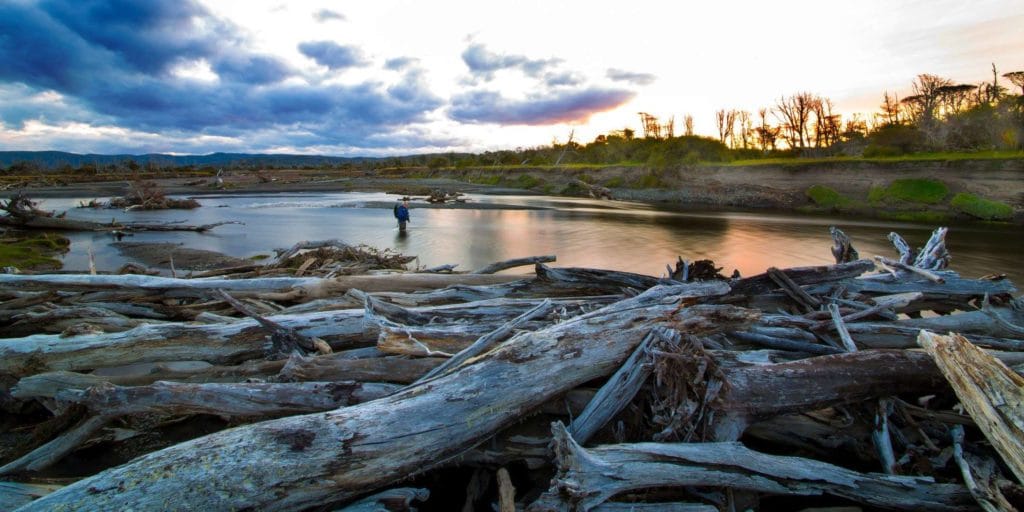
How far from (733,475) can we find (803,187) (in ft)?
128

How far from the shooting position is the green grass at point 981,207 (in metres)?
24.5

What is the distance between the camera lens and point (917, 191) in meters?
28.9

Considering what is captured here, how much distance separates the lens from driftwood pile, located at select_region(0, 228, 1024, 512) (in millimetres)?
2365

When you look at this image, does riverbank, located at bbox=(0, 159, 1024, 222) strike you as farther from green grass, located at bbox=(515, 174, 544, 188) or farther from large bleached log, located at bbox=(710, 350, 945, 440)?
large bleached log, located at bbox=(710, 350, 945, 440)

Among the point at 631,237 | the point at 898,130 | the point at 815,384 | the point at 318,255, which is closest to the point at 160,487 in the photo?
the point at 815,384

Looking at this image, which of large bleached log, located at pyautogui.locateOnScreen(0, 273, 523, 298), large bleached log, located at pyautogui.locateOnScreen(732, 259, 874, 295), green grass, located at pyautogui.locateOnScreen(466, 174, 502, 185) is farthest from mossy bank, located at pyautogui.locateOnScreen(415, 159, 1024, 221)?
large bleached log, located at pyautogui.locateOnScreen(0, 273, 523, 298)

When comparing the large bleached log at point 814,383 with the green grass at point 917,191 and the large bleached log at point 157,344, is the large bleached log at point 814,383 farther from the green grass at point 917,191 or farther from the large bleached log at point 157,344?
the green grass at point 917,191

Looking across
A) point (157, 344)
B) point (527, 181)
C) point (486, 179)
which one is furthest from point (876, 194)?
point (486, 179)

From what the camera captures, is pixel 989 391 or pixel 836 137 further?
pixel 836 137

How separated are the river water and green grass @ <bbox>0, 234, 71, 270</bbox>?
45cm

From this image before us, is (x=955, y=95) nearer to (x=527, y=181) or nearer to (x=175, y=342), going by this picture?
(x=527, y=181)

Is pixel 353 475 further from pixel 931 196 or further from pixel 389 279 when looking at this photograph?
pixel 931 196

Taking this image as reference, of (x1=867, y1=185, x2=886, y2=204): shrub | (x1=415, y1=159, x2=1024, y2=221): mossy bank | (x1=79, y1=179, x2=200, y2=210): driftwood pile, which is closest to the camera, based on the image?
(x1=415, y1=159, x2=1024, y2=221): mossy bank

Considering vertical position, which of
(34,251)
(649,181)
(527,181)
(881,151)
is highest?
(527,181)
